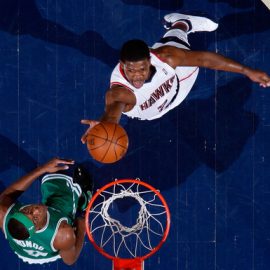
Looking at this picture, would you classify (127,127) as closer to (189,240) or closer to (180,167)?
(180,167)

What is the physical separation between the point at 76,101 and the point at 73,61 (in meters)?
0.44

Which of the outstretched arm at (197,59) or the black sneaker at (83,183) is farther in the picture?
the black sneaker at (83,183)

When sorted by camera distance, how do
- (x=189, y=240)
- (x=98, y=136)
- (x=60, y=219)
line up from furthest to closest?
1. (x=189, y=240)
2. (x=60, y=219)
3. (x=98, y=136)

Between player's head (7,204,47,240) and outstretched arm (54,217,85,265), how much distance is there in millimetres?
193

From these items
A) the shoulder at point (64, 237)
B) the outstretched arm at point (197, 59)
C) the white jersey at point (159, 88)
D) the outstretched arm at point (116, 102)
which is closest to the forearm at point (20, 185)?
the shoulder at point (64, 237)

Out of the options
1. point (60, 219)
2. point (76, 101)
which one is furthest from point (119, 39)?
point (60, 219)

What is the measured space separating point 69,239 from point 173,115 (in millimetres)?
1822

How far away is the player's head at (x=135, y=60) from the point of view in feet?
13.1

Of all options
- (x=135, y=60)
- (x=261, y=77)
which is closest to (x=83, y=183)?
(x=135, y=60)

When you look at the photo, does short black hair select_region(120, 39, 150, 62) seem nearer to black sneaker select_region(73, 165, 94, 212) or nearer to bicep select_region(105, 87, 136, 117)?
bicep select_region(105, 87, 136, 117)

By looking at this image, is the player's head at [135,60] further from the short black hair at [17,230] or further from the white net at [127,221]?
the short black hair at [17,230]

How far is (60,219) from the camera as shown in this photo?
4355mm

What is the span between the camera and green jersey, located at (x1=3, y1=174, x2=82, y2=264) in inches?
167

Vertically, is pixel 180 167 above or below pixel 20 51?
below
